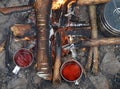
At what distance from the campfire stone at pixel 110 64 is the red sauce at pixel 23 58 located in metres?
1.37

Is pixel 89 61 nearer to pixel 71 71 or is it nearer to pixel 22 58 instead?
pixel 71 71

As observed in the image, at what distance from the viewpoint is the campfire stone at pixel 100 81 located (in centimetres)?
525

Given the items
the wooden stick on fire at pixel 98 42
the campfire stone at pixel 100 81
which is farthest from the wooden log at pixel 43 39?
the campfire stone at pixel 100 81

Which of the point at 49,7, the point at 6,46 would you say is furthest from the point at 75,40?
the point at 6,46

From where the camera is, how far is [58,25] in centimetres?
535

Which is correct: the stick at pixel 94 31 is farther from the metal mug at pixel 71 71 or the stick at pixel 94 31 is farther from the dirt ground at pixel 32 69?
the metal mug at pixel 71 71

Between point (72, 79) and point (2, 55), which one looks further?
point (2, 55)

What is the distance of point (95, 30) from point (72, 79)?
1063mm

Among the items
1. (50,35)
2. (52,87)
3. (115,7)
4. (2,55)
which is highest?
(115,7)

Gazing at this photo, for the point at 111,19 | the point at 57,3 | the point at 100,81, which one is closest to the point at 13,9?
the point at 57,3

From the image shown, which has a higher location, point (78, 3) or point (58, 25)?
point (78, 3)

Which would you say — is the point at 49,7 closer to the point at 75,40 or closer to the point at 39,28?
the point at 39,28

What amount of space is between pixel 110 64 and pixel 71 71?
2.92ft

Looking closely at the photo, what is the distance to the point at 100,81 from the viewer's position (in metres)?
5.30
